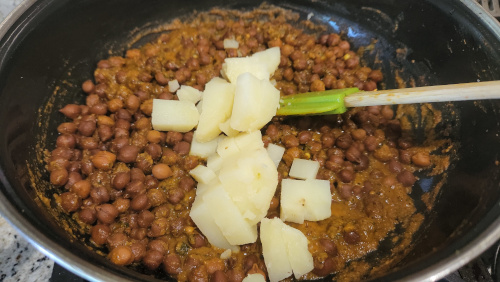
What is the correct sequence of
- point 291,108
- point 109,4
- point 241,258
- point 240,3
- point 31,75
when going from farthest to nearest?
point 240,3 < point 109,4 < point 291,108 < point 31,75 < point 241,258

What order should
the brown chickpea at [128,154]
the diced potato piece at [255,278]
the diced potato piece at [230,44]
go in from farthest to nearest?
the diced potato piece at [230,44] → the brown chickpea at [128,154] → the diced potato piece at [255,278]

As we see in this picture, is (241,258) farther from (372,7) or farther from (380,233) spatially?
(372,7)

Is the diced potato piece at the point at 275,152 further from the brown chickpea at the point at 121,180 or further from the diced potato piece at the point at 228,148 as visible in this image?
the brown chickpea at the point at 121,180

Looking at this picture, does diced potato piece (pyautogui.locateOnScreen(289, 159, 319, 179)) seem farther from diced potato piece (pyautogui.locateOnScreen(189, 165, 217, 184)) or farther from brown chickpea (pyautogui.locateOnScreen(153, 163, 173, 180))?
brown chickpea (pyautogui.locateOnScreen(153, 163, 173, 180))

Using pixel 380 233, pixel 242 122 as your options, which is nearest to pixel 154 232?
pixel 242 122

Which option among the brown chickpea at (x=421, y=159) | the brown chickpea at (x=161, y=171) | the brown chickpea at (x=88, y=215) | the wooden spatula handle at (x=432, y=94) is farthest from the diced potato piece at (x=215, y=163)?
the brown chickpea at (x=421, y=159)
